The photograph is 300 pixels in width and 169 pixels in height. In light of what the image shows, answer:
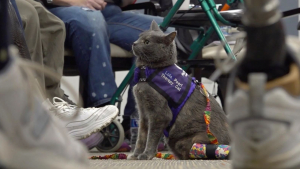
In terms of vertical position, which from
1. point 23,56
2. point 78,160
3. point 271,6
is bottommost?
point 23,56

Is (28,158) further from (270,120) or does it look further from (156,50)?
(156,50)

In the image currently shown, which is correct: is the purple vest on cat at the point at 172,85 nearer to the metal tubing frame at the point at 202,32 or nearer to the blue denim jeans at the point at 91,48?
the metal tubing frame at the point at 202,32

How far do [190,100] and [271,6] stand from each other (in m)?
1.23

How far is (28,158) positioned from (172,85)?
1237 millimetres

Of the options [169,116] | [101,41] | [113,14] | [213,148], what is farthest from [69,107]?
[113,14]

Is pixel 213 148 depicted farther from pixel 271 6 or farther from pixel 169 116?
pixel 271 6

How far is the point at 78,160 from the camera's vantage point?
45cm

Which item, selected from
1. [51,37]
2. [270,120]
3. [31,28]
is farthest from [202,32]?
[270,120]

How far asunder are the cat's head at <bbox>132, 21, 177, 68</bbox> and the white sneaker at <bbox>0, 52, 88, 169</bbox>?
128 cm

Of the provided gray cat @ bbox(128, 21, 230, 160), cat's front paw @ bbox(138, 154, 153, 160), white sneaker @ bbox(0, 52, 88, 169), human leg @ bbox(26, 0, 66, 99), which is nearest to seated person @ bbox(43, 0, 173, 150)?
human leg @ bbox(26, 0, 66, 99)

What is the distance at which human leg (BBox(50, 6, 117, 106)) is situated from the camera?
209 centimetres

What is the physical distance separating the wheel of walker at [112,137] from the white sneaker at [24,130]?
1.70 meters

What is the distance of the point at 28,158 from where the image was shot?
402mm

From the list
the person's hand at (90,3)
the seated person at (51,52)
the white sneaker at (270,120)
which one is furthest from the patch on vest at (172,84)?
the white sneaker at (270,120)
